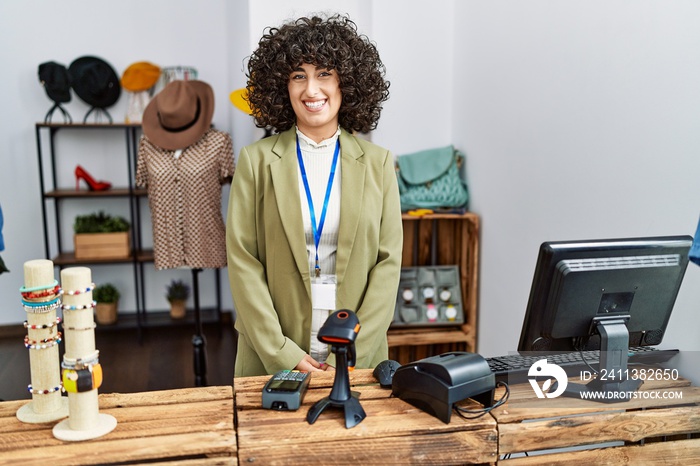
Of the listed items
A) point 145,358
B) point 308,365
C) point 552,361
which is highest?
point 552,361

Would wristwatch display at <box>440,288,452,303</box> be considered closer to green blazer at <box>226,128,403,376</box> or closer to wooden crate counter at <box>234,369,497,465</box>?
green blazer at <box>226,128,403,376</box>

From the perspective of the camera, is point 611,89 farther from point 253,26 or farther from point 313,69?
point 253,26

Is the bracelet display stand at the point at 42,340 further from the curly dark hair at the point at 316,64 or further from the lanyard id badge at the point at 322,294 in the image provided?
the curly dark hair at the point at 316,64

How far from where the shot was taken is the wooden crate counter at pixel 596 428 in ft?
4.52

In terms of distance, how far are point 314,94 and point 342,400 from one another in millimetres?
937

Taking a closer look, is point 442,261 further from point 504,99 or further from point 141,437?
point 141,437

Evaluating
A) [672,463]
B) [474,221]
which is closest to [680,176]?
[672,463]

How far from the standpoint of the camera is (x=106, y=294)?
486cm

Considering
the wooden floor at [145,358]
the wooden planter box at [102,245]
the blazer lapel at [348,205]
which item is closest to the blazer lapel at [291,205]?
the blazer lapel at [348,205]

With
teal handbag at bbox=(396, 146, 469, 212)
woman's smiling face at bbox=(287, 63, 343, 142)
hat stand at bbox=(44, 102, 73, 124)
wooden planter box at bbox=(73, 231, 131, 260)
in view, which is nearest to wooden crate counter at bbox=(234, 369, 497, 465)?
woman's smiling face at bbox=(287, 63, 343, 142)

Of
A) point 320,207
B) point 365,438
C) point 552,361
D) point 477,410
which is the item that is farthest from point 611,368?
point 320,207

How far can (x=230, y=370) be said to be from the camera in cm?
412

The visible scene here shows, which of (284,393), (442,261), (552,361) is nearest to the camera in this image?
(284,393)

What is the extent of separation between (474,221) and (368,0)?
132cm
